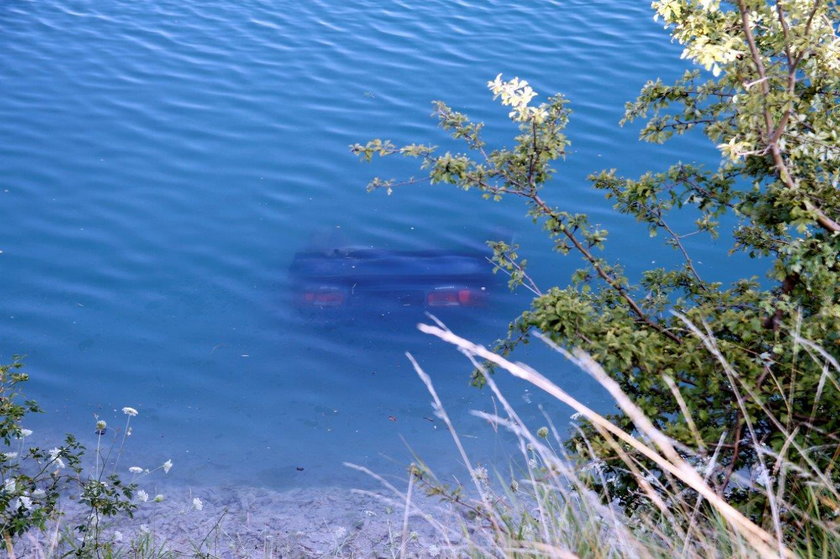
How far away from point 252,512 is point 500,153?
2.71 meters

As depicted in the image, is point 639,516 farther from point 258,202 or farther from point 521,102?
point 258,202

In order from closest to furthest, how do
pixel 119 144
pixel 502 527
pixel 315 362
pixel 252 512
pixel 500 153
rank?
pixel 502 527
pixel 500 153
pixel 252 512
pixel 315 362
pixel 119 144

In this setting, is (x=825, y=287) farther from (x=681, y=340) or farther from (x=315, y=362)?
(x=315, y=362)

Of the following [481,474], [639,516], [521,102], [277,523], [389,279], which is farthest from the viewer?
[389,279]

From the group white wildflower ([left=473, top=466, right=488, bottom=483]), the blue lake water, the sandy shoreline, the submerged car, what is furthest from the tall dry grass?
the submerged car

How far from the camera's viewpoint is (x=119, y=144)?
10.4m

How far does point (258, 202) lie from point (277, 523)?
4.71 metres

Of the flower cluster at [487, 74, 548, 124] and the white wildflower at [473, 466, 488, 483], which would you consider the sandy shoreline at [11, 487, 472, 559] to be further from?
the flower cluster at [487, 74, 548, 124]

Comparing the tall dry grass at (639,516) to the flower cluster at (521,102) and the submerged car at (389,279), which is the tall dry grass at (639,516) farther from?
the submerged car at (389,279)

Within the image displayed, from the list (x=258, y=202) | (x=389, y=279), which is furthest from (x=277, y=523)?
(x=258, y=202)

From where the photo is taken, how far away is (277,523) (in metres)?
5.28

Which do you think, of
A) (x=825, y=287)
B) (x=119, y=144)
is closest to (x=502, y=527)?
(x=825, y=287)

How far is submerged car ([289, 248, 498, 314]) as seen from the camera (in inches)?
305

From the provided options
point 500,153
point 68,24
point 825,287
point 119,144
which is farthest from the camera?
point 68,24
